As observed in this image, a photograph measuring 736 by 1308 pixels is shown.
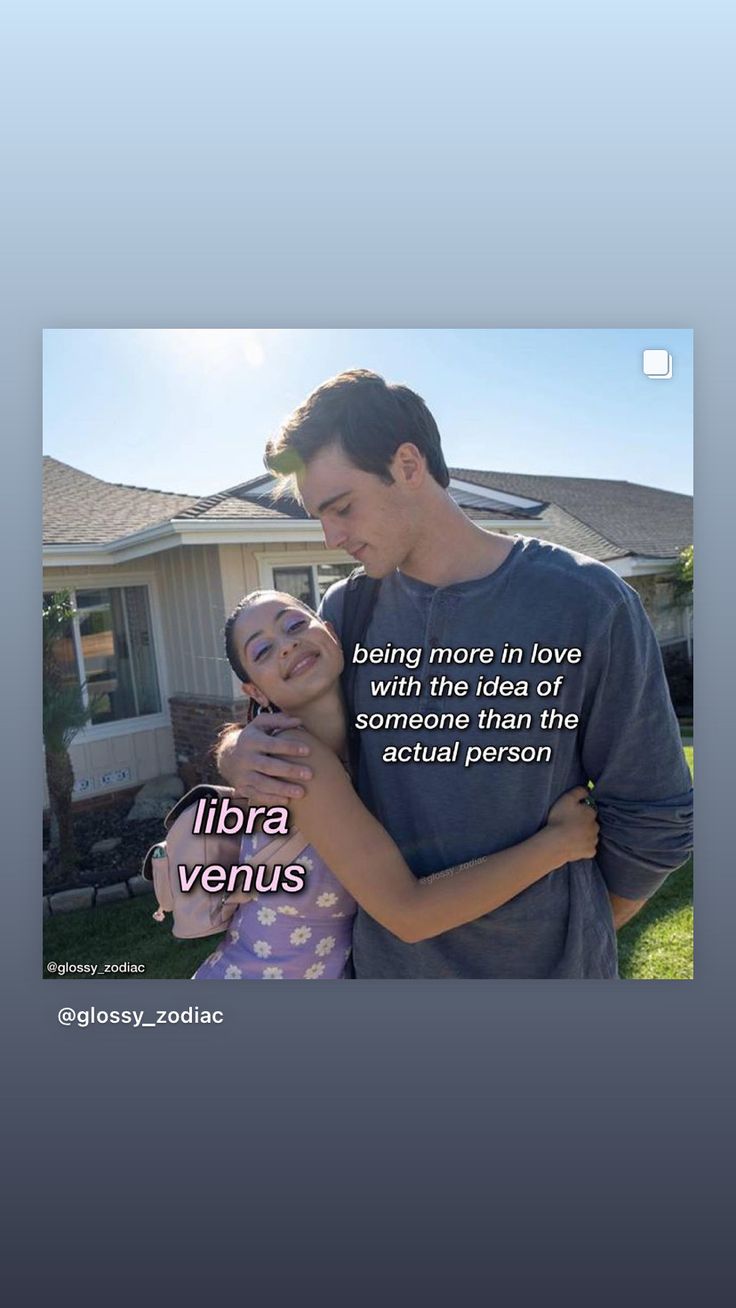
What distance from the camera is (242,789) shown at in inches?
106

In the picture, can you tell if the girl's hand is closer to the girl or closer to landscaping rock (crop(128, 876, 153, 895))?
the girl

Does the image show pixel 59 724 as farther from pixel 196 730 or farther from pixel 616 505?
pixel 616 505

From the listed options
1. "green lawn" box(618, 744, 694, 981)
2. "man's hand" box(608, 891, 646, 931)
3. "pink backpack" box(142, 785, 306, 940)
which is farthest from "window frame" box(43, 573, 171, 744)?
"green lawn" box(618, 744, 694, 981)

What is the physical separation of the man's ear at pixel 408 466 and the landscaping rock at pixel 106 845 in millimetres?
1122

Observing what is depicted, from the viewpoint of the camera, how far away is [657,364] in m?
2.85

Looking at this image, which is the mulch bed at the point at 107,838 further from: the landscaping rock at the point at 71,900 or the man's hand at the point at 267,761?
the man's hand at the point at 267,761

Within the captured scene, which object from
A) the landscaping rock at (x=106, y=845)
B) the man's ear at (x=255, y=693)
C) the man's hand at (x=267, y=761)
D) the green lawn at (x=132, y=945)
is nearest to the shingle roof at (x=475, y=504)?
the man's ear at (x=255, y=693)

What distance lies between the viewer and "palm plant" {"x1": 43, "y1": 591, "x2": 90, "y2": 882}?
2881mm

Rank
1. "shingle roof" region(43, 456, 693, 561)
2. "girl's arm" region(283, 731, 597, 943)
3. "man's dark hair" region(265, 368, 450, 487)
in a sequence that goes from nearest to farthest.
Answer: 1. "girl's arm" region(283, 731, 597, 943)
2. "man's dark hair" region(265, 368, 450, 487)
3. "shingle roof" region(43, 456, 693, 561)

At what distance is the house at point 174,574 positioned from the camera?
2830mm

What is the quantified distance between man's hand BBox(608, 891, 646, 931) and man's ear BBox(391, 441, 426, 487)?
1.09 meters
